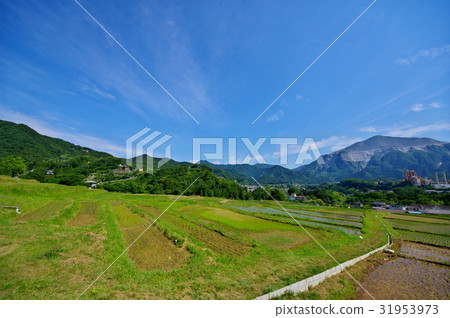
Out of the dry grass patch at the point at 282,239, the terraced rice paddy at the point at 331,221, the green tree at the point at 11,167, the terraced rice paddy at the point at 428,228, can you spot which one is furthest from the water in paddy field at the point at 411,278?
the green tree at the point at 11,167

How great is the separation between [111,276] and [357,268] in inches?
477

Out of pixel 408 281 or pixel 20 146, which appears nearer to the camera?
pixel 408 281

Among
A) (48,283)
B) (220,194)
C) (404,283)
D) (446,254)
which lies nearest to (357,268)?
(404,283)

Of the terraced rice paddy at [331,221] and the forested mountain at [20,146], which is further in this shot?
the forested mountain at [20,146]

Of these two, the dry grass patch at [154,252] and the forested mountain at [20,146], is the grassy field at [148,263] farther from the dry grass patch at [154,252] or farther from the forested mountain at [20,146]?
the forested mountain at [20,146]

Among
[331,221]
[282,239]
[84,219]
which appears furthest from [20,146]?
[331,221]

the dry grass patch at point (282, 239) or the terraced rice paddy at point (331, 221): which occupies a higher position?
the dry grass patch at point (282, 239)

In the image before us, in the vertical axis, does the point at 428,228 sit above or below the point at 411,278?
below

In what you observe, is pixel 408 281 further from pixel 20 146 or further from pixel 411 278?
pixel 20 146

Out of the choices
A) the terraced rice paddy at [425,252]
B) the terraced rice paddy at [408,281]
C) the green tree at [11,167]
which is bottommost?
the terraced rice paddy at [425,252]

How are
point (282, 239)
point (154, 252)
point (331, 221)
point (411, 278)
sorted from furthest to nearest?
point (331, 221) < point (282, 239) < point (154, 252) < point (411, 278)

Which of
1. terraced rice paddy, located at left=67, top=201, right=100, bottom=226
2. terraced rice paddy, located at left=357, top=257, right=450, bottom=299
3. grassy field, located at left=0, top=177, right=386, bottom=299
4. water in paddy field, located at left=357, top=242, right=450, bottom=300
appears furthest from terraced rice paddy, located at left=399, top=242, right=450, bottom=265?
terraced rice paddy, located at left=67, top=201, right=100, bottom=226

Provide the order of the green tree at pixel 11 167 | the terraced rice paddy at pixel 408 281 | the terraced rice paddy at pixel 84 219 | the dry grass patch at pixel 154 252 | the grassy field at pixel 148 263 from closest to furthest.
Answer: the grassy field at pixel 148 263 → the terraced rice paddy at pixel 408 281 → the dry grass patch at pixel 154 252 → the terraced rice paddy at pixel 84 219 → the green tree at pixel 11 167
